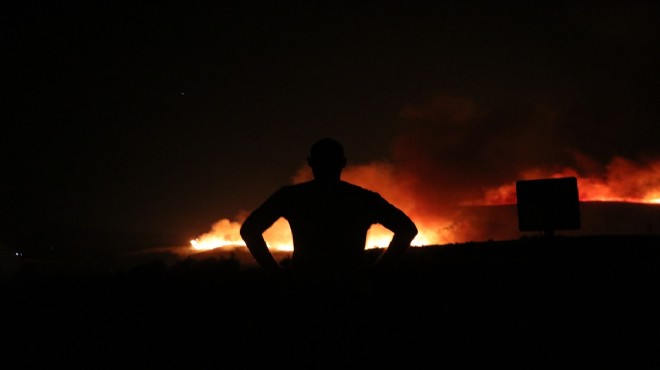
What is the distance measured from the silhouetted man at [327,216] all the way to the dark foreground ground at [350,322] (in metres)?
0.18

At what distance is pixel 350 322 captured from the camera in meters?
3.65

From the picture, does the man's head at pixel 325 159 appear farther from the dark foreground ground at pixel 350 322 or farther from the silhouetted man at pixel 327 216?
the dark foreground ground at pixel 350 322

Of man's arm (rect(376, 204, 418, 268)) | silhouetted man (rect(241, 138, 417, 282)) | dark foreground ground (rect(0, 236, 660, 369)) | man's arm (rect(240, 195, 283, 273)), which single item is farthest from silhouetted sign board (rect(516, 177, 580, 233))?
man's arm (rect(240, 195, 283, 273))

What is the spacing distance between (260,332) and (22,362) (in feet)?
8.13

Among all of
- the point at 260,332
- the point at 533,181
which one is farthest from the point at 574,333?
the point at 533,181

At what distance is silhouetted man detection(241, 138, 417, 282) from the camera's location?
12.3ft

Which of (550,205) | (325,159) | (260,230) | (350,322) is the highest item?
(550,205)

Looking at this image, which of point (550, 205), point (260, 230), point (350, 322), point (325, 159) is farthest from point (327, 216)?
point (550, 205)

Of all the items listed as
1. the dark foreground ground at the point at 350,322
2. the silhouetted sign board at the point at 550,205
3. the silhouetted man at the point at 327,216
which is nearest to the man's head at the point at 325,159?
the silhouetted man at the point at 327,216

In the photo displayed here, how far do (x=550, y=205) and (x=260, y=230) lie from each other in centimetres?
1345

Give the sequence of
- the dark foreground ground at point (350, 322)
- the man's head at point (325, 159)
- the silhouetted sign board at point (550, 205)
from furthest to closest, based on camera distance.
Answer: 1. the silhouetted sign board at point (550, 205)
2. the man's head at point (325, 159)
3. the dark foreground ground at point (350, 322)

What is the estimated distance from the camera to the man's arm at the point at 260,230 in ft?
12.7

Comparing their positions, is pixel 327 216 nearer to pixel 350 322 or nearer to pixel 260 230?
pixel 260 230

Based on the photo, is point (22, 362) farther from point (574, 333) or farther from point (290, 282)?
point (574, 333)
